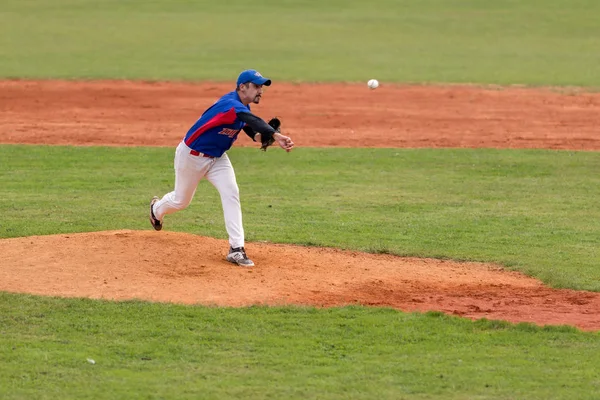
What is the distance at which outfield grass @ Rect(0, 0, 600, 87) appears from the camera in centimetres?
3142

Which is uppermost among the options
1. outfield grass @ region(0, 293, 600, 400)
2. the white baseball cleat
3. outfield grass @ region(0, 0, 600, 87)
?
outfield grass @ region(0, 0, 600, 87)

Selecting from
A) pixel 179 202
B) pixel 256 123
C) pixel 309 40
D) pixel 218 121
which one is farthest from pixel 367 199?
pixel 309 40

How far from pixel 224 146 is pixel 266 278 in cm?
148

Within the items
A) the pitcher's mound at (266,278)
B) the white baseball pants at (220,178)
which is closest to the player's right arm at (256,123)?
the white baseball pants at (220,178)

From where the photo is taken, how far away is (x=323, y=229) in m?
13.8

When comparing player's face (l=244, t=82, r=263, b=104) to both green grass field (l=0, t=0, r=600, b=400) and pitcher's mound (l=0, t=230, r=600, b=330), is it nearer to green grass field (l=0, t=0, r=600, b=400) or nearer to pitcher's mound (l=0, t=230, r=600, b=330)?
pitcher's mound (l=0, t=230, r=600, b=330)

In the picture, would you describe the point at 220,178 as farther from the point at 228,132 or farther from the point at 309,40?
the point at 309,40

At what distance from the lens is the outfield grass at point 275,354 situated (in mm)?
7466

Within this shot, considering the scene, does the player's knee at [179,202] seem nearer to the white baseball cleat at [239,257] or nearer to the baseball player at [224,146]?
the baseball player at [224,146]

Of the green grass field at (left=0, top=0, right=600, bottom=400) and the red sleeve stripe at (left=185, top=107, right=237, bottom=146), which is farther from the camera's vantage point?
the red sleeve stripe at (left=185, top=107, right=237, bottom=146)

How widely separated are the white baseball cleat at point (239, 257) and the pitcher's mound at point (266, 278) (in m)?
0.12

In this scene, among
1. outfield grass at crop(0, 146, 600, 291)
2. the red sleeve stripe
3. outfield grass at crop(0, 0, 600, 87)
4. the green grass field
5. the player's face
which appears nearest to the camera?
the green grass field

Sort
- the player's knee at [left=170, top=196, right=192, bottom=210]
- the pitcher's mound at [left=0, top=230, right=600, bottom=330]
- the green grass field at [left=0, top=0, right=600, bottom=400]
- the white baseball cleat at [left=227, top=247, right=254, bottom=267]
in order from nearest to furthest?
the green grass field at [left=0, top=0, right=600, bottom=400] < the pitcher's mound at [left=0, top=230, right=600, bottom=330] < the white baseball cleat at [left=227, top=247, right=254, bottom=267] < the player's knee at [left=170, top=196, right=192, bottom=210]

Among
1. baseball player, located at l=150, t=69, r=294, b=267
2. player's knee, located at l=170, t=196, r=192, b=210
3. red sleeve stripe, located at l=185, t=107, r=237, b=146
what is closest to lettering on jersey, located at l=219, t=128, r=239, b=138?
baseball player, located at l=150, t=69, r=294, b=267
